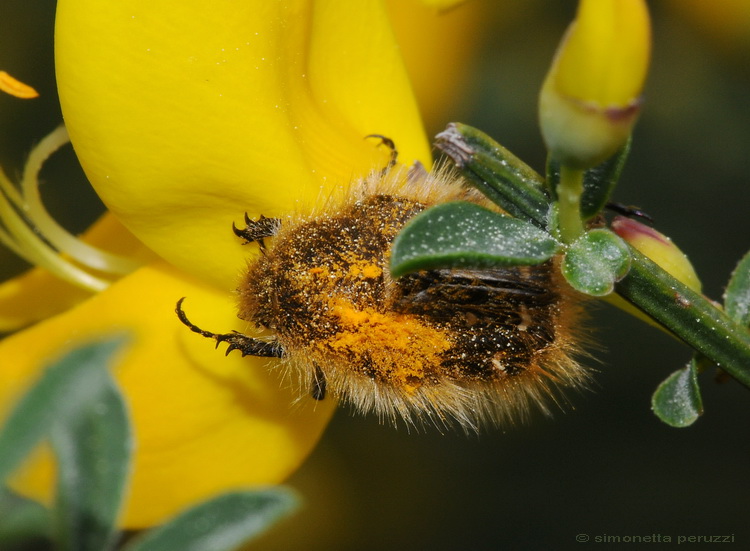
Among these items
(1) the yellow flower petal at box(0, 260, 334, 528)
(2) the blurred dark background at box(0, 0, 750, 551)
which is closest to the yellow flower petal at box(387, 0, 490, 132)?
(2) the blurred dark background at box(0, 0, 750, 551)

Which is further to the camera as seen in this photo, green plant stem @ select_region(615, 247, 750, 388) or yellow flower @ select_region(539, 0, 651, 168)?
green plant stem @ select_region(615, 247, 750, 388)

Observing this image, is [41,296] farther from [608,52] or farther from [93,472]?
[608,52]

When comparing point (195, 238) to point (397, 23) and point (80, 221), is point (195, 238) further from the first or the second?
point (80, 221)

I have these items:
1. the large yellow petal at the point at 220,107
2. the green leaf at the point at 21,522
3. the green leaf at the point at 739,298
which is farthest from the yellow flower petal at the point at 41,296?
the green leaf at the point at 739,298

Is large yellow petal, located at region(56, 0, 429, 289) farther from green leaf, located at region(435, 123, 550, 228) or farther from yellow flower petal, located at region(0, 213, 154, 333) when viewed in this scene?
yellow flower petal, located at region(0, 213, 154, 333)

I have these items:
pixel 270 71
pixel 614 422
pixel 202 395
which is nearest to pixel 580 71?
pixel 270 71
